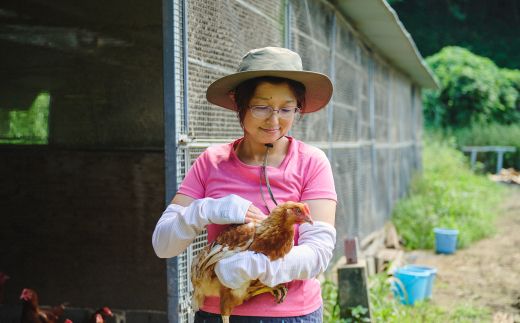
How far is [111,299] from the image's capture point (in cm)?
476

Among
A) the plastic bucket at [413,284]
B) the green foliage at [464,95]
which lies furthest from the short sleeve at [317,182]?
the green foliage at [464,95]

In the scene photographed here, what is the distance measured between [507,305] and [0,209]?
510 centimetres

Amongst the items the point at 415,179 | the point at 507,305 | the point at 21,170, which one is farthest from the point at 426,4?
the point at 21,170

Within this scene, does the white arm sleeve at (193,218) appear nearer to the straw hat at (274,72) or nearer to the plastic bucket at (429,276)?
the straw hat at (274,72)

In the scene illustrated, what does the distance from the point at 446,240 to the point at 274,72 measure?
7633mm

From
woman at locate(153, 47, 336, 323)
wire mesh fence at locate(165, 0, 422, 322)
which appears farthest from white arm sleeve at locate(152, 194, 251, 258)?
wire mesh fence at locate(165, 0, 422, 322)

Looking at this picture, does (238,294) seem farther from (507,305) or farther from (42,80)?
(507,305)

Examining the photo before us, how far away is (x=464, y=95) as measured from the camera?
23906 mm

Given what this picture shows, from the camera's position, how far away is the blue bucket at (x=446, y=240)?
8914mm

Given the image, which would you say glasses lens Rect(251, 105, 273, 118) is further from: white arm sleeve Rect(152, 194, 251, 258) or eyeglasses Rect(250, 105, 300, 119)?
white arm sleeve Rect(152, 194, 251, 258)

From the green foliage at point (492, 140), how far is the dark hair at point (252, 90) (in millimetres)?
21614

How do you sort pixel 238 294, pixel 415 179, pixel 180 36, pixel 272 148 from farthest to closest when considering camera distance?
1. pixel 415 179
2. pixel 180 36
3. pixel 272 148
4. pixel 238 294

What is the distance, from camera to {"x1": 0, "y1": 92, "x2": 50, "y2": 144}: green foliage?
481cm

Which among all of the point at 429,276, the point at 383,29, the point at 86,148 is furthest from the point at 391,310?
the point at 383,29
